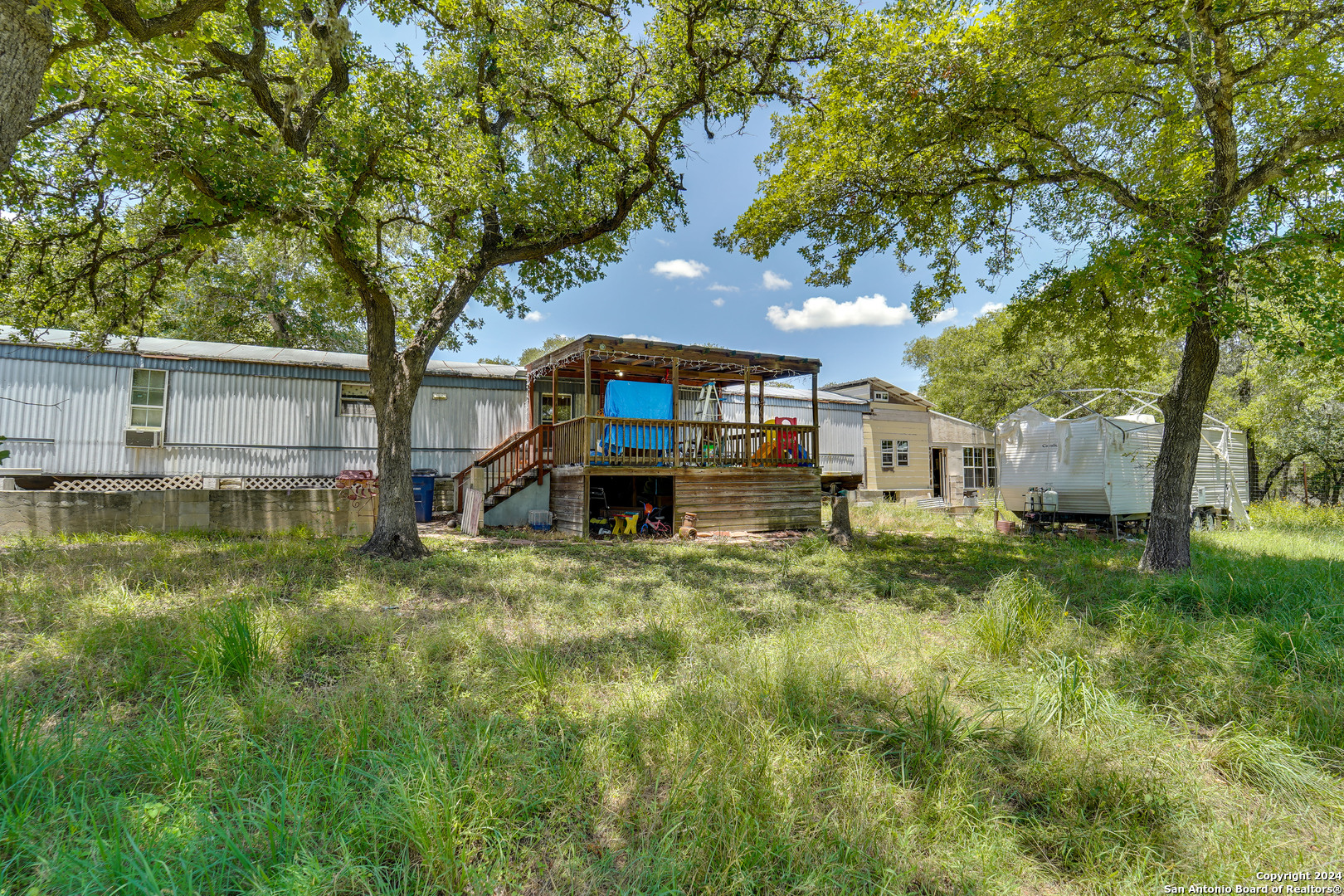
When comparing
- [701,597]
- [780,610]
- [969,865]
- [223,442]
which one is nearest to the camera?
[969,865]

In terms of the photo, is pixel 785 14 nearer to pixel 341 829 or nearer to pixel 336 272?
pixel 336 272

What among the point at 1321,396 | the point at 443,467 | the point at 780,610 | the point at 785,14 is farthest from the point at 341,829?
the point at 1321,396

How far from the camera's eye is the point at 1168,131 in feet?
22.9

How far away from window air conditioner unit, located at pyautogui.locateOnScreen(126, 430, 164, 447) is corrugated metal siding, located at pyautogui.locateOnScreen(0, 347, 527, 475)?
0.12 meters

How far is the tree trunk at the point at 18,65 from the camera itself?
3.11 meters

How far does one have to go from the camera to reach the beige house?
20.8 meters

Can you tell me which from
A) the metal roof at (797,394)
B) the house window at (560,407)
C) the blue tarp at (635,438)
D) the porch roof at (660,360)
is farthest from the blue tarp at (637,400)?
the metal roof at (797,394)

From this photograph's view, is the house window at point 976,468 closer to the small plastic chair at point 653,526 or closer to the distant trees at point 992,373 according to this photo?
the distant trees at point 992,373

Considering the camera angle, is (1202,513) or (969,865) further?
Result: (1202,513)

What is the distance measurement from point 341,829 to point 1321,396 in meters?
20.5

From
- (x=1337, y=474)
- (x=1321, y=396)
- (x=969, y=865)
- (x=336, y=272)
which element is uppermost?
(x=336, y=272)

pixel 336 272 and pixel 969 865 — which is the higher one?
pixel 336 272

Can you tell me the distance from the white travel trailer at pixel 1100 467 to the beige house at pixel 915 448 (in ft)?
23.6

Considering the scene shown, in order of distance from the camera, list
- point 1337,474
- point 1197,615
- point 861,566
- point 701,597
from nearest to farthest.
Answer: point 1197,615, point 701,597, point 861,566, point 1337,474
